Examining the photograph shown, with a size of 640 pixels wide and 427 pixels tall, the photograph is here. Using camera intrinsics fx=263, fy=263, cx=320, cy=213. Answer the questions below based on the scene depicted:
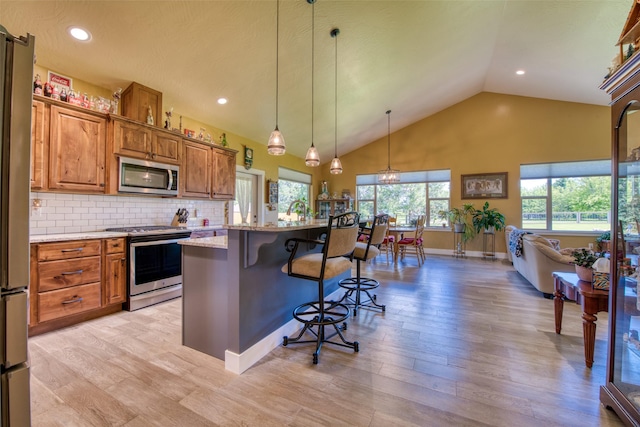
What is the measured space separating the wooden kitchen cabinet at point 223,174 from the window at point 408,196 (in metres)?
4.08

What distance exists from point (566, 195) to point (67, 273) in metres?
8.78

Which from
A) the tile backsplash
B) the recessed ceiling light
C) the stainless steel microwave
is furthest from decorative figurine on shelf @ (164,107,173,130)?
the recessed ceiling light

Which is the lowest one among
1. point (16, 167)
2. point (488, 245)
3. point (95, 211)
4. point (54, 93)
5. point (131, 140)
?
point (488, 245)

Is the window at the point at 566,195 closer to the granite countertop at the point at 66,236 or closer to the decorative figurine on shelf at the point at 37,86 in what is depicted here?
the granite countertop at the point at 66,236

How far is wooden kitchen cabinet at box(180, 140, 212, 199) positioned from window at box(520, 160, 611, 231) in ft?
22.6

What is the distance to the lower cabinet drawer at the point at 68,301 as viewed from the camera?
7.82ft

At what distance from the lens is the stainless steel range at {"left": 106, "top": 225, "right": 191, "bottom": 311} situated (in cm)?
297

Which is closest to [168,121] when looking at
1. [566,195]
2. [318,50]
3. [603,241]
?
[318,50]

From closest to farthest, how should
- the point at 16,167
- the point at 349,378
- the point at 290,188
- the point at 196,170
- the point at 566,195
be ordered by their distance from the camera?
1. the point at 16,167
2. the point at 349,378
3. the point at 196,170
4. the point at 566,195
5. the point at 290,188

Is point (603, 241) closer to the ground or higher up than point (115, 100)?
closer to the ground

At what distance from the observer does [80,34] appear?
253 cm

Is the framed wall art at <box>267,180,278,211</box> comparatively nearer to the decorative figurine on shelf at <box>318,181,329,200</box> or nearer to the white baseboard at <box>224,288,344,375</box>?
the decorative figurine on shelf at <box>318,181,329,200</box>

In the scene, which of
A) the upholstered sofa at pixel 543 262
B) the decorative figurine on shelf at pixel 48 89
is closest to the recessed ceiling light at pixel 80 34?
the decorative figurine on shelf at pixel 48 89

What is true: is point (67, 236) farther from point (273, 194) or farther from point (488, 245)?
point (488, 245)
